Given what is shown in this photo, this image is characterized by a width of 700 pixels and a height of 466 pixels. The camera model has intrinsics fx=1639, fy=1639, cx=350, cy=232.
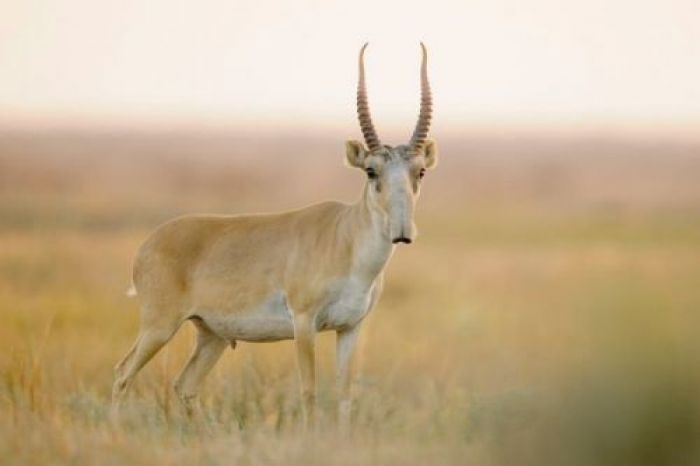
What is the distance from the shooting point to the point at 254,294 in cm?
1453

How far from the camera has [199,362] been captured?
15344mm

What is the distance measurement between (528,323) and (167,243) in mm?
15084

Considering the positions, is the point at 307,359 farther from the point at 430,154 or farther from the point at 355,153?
the point at 430,154

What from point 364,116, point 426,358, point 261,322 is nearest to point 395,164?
point 364,116

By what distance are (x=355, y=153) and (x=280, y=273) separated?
4.19ft

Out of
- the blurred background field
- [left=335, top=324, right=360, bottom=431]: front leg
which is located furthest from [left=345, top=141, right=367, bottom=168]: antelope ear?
the blurred background field

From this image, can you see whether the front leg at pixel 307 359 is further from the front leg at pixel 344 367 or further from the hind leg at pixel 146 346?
the hind leg at pixel 146 346

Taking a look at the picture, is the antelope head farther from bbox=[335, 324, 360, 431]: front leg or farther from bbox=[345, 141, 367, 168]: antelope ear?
bbox=[335, 324, 360, 431]: front leg

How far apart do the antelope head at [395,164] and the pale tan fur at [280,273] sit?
0.04 ft

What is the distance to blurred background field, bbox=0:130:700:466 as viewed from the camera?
973cm

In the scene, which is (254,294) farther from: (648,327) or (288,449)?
(648,327)

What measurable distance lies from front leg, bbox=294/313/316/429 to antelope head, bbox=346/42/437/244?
1.10 metres

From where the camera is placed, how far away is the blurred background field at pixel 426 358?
9734 millimetres

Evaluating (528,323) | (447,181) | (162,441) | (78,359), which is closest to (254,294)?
(162,441)
